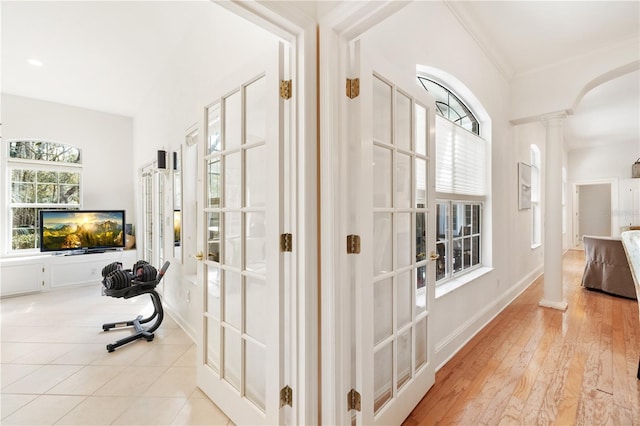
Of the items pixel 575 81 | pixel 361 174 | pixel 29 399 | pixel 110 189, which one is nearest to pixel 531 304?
pixel 575 81

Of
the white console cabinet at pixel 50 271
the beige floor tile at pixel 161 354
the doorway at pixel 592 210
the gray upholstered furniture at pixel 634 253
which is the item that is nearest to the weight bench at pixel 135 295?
the beige floor tile at pixel 161 354

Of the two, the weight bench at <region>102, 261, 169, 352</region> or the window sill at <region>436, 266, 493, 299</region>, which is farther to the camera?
the weight bench at <region>102, 261, 169, 352</region>

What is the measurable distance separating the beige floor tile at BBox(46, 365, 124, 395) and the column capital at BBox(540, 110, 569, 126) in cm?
506

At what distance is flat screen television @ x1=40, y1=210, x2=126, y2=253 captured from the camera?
14.7 ft

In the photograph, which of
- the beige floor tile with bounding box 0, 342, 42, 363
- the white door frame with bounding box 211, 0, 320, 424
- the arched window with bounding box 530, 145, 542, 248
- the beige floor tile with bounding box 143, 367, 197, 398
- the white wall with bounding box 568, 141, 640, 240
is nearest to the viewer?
the white door frame with bounding box 211, 0, 320, 424

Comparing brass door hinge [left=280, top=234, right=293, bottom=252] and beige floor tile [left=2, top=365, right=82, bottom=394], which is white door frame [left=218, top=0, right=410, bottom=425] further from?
beige floor tile [left=2, top=365, right=82, bottom=394]

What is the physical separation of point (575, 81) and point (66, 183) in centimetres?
743

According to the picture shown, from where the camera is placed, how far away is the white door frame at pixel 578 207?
748 centimetres

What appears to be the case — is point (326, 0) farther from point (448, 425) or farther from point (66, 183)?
point (66, 183)

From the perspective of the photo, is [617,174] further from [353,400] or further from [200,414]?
[200,414]

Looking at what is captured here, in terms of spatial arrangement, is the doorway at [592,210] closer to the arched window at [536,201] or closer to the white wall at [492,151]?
the arched window at [536,201]

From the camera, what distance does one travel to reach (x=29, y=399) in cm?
191

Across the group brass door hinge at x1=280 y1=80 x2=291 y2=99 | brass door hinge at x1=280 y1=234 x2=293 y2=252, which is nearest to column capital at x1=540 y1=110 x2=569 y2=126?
brass door hinge at x1=280 y1=80 x2=291 y2=99

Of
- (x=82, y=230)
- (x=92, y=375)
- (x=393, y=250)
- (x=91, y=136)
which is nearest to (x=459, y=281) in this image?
(x=393, y=250)
